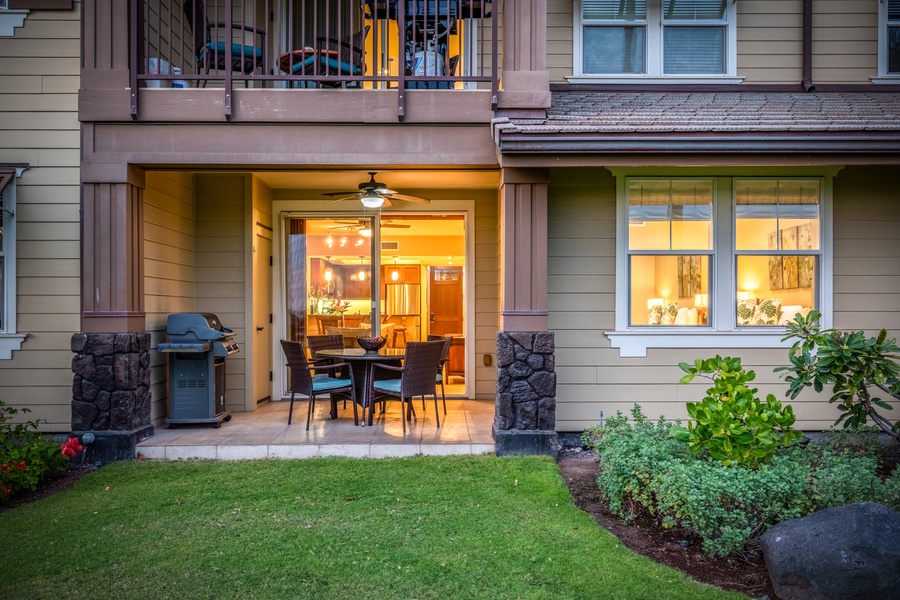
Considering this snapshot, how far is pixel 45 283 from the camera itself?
531 cm

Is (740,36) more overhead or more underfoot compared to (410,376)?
more overhead

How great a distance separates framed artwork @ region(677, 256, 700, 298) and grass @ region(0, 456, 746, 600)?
220 cm

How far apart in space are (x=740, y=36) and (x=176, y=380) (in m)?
6.33

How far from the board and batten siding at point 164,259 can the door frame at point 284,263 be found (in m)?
1.04

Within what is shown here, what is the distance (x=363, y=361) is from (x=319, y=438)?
94 centimetres

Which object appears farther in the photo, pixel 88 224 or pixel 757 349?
pixel 757 349

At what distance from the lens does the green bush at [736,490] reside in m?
3.28

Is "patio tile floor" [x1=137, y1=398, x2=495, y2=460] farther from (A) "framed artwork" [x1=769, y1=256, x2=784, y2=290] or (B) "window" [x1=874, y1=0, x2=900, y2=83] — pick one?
(B) "window" [x1=874, y1=0, x2=900, y2=83]

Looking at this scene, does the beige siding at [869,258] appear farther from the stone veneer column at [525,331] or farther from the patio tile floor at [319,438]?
the patio tile floor at [319,438]

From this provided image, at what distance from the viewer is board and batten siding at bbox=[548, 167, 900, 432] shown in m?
5.62

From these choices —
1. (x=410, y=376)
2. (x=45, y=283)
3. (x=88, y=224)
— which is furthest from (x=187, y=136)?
(x=410, y=376)

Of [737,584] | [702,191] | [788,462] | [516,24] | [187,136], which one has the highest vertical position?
[516,24]

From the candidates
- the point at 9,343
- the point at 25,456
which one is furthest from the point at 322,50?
the point at 25,456

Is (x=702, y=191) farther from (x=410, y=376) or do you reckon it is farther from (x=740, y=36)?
(x=410, y=376)
